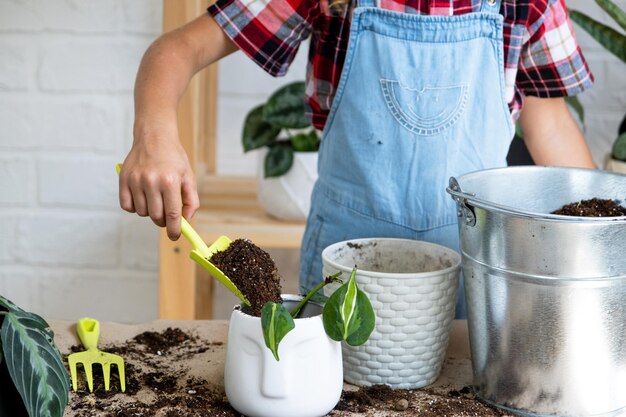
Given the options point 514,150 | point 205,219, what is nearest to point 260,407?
point 205,219

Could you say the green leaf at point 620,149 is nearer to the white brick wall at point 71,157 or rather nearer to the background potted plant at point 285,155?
the background potted plant at point 285,155

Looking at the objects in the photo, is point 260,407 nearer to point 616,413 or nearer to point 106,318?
point 616,413

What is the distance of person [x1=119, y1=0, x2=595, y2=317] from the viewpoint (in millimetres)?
915

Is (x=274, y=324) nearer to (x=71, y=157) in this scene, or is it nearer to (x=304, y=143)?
(x=304, y=143)

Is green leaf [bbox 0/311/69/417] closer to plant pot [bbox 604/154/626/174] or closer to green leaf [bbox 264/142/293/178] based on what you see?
green leaf [bbox 264/142/293/178]

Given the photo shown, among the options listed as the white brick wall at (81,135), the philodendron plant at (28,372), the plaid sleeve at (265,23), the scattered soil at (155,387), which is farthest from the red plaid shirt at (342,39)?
the white brick wall at (81,135)

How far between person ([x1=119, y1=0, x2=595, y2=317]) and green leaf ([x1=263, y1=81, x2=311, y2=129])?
41 cm

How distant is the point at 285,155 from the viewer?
4.66ft

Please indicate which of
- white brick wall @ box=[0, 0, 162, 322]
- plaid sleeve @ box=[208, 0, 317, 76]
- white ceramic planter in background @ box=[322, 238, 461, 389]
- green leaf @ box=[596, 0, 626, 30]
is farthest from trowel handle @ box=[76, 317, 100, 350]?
green leaf @ box=[596, 0, 626, 30]

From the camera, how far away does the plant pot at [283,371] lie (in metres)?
0.66

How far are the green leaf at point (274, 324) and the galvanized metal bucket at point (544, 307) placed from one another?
0.17 m

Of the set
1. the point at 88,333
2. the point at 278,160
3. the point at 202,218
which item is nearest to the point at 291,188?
the point at 278,160

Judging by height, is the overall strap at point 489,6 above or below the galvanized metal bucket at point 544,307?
above

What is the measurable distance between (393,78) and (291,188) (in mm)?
531
